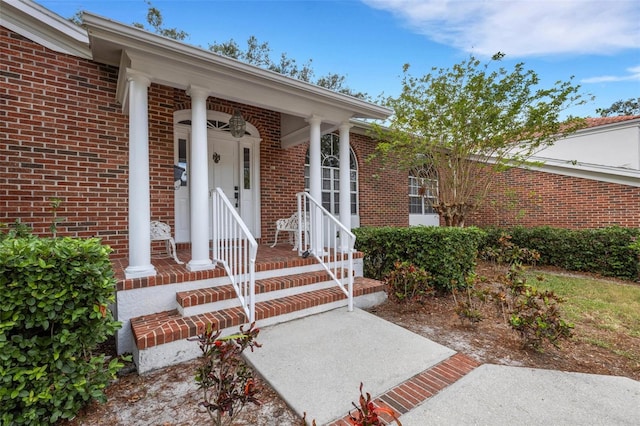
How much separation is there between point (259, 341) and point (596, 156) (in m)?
13.5

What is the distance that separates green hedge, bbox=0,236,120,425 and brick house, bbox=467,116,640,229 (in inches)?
331

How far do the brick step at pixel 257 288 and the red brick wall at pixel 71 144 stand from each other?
196 centimetres

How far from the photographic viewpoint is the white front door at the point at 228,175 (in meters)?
5.10

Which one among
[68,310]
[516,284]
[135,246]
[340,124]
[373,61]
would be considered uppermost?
[373,61]

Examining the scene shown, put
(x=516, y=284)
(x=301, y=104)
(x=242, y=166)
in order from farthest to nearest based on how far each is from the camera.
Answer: (x=242, y=166) → (x=301, y=104) → (x=516, y=284)

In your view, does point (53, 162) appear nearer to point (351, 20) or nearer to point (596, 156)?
point (351, 20)

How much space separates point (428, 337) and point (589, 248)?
231 inches

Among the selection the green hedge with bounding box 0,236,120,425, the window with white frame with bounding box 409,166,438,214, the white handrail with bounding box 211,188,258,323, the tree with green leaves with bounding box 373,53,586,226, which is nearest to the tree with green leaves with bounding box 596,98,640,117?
the window with white frame with bounding box 409,166,438,214

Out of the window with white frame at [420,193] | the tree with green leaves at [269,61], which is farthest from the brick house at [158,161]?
the tree with green leaves at [269,61]

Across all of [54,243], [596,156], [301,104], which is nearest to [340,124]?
A: [301,104]

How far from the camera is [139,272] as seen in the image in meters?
3.07

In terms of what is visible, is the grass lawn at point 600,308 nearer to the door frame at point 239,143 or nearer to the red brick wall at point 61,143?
the door frame at point 239,143

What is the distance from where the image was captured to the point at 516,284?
3305 millimetres

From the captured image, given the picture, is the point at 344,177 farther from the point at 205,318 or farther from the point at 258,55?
the point at 258,55
